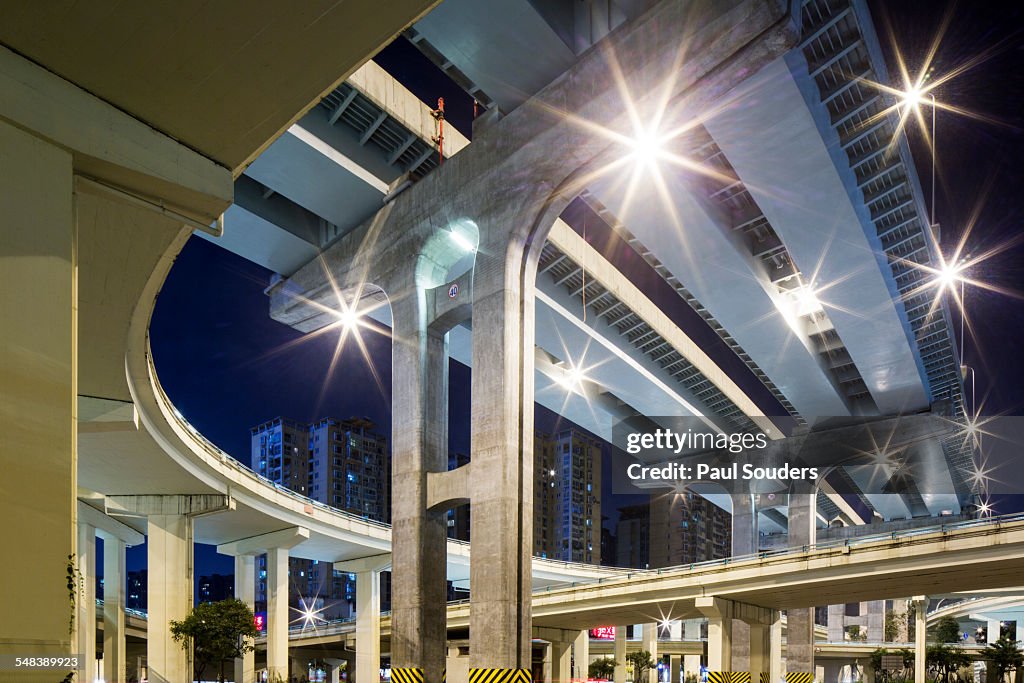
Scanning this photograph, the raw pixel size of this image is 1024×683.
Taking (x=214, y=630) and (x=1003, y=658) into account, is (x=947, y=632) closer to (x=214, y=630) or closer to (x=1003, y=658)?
(x=1003, y=658)

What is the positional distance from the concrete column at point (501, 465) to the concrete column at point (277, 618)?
23.6 m

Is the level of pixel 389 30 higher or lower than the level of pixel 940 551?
higher

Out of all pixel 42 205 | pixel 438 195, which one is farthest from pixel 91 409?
pixel 42 205

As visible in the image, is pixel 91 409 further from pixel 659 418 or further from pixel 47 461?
pixel 659 418

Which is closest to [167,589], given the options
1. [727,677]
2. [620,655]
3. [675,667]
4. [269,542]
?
[269,542]

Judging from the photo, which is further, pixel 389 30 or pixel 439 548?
pixel 439 548

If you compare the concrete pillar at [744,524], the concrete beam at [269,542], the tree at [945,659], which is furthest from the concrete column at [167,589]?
the tree at [945,659]

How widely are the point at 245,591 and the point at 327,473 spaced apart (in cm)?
9491

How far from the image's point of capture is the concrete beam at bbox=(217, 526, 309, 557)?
45.6 m

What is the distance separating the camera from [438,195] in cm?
2869

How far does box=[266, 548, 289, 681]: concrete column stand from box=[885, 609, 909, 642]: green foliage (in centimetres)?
7870

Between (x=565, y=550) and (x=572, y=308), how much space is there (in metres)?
113

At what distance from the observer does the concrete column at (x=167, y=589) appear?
36.3 meters

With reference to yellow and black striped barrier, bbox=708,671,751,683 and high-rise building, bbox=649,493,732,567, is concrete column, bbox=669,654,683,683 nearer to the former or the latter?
high-rise building, bbox=649,493,732,567
